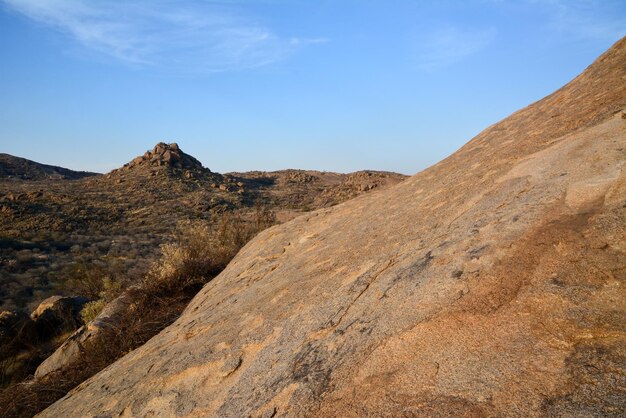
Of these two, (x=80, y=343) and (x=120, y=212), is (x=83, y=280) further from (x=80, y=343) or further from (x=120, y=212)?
(x=120, y=212)

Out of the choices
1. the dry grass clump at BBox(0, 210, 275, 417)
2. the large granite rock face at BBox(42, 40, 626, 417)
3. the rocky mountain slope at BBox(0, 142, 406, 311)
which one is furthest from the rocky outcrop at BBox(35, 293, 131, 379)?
the rocky mountain slope at BBox(0, 142, 406, 311)

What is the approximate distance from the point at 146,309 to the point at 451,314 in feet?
18.1

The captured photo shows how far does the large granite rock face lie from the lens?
163cm

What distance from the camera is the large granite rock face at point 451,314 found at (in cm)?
163

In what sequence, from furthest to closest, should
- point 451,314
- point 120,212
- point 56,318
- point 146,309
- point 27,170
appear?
point 27,170 < point 120,212 < point 56,318 < point 146,309 < point 451,314

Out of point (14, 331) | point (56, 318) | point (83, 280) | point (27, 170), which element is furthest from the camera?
point (27, 170)

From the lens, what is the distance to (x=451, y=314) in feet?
6.78

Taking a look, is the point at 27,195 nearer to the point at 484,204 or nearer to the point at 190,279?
the point at 190,279

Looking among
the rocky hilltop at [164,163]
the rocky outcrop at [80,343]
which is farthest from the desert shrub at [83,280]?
the rocky hilltop at [164,163]

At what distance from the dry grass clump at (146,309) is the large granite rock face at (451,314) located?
1.20 metres

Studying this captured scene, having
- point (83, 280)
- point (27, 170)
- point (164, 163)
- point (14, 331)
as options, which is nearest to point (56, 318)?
point (14, 331)

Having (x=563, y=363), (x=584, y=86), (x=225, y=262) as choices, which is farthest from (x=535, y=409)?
(x=225, y=262)

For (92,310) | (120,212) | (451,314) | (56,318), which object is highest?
(120,212)

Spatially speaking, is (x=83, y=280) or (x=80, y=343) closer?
(x=80, y=343)
